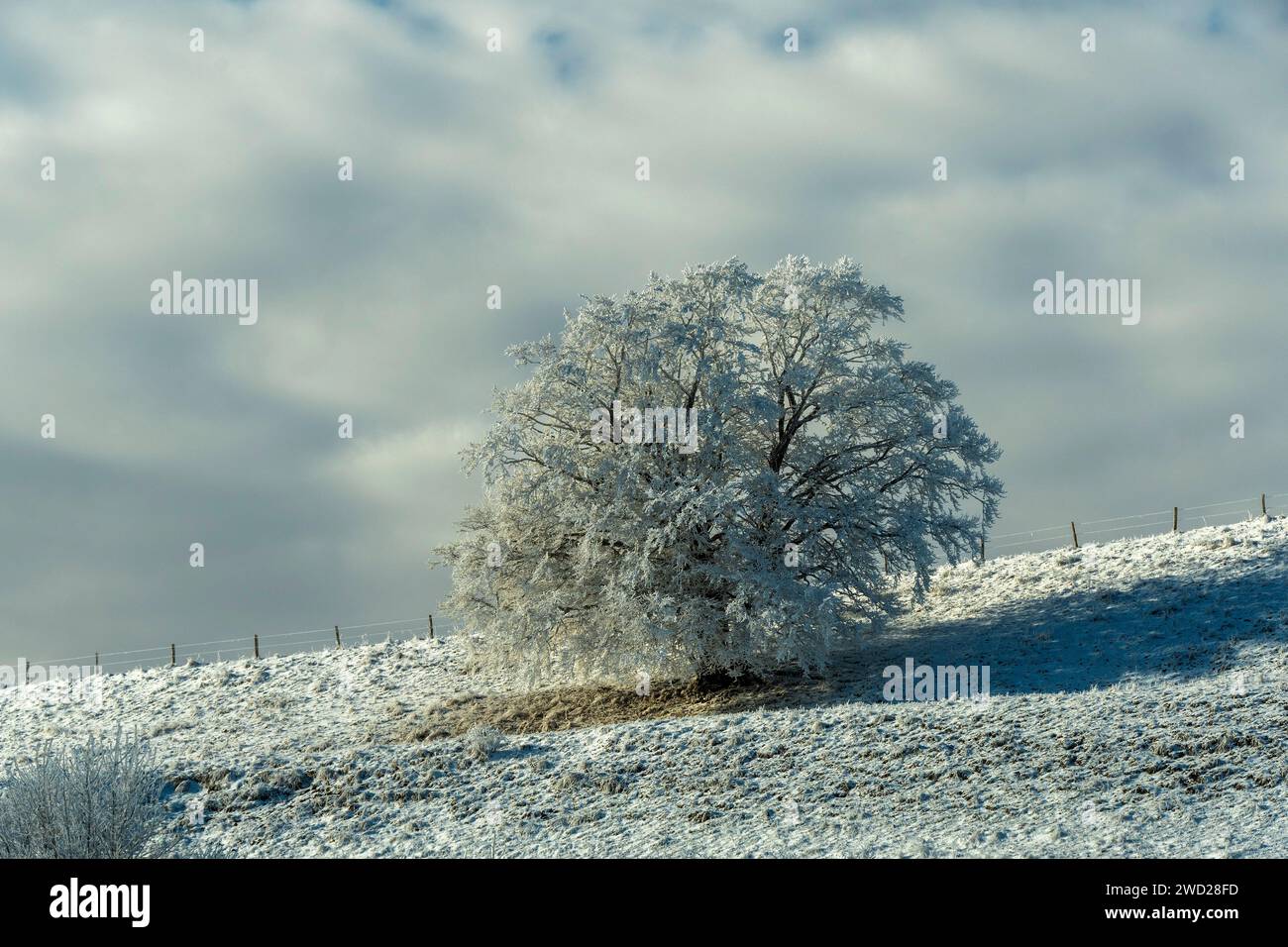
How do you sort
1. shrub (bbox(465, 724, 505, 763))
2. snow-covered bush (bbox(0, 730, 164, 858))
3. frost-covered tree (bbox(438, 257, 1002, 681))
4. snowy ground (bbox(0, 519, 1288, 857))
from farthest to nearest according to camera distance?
frost-covered tree (bbox(438, 257, 1002, 681)), shrub (bbox(465, 724, 505, 763)), snowy ground (bbox(0, 519, 1288, 857)), snow-covered bush (bbox(0, 730, 164, 858))

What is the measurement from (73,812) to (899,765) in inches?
507

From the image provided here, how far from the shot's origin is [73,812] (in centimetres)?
1456

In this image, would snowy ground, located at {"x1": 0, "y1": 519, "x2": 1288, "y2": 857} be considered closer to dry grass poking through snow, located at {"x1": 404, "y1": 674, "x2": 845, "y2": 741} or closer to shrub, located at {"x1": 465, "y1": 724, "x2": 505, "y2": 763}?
shrub, located at {"x1": 465, "y1": 724, "x2": 505, "y2": 763}

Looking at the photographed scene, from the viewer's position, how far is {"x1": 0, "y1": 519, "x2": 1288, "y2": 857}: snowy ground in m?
16.5

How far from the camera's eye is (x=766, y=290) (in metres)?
31.6

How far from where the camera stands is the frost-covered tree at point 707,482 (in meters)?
27.6

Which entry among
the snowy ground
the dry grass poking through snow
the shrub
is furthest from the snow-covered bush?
the dry grass poking through snow

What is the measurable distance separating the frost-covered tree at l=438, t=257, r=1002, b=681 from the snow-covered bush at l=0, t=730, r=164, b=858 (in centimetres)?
1360

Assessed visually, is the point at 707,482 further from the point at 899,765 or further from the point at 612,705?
the point at 899,765

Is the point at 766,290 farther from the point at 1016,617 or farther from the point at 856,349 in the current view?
the point at 1016,617

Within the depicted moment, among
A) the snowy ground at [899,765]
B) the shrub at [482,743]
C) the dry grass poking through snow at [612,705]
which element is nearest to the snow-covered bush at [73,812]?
the snowy ground at [899,765]

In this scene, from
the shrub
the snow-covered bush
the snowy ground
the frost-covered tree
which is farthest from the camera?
the frost-covered tree

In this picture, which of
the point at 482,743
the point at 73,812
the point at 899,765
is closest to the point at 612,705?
the point at 482,743
